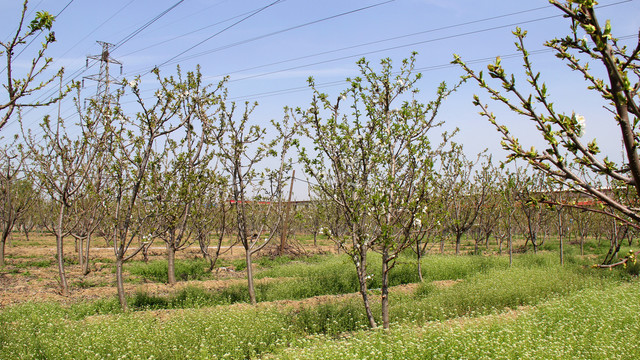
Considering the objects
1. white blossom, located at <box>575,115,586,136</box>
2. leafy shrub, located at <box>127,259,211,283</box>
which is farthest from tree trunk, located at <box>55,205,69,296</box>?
white blossom, located at <box>575,115,586,136</box>

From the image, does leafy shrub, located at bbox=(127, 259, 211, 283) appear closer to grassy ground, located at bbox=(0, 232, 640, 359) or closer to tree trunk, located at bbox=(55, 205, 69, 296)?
grassy ground, located at bbox=(0, 232, 640, 359)

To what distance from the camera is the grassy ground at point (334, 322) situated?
16.6 ft

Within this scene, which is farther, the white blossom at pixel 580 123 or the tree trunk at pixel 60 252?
the tree trunk at pixel 60 252

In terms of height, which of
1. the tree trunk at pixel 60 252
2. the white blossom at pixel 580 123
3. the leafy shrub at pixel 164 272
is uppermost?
the white blossom at pixel 580 123

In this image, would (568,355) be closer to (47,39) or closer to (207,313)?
(207,313)

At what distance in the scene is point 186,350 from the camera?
5426 mm

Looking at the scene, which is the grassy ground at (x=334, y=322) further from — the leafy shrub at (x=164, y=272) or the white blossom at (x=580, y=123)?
the white blossom at (x=580, y=123)

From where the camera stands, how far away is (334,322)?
Result: 22.3 ft

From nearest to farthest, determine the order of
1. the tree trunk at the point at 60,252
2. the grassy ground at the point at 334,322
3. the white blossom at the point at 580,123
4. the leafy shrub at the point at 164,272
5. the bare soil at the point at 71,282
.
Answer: the white blossom at the point at 580,123 → the grassy ground at the point at 334,322 → the tree trunk at the point at 60,252 → the bare soil at the point at 71,282 → the leafy shrub at the point at 164,272

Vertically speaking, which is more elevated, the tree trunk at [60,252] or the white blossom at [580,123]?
the white blossom at [580,123]

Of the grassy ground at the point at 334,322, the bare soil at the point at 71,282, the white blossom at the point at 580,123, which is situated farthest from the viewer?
the bare soil at the point at 71,282

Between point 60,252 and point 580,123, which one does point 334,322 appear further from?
point 60,252

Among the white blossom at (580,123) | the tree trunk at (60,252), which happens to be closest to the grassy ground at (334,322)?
the tree trunk at (60,252)

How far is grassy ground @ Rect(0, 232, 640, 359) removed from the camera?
5.06 metres
